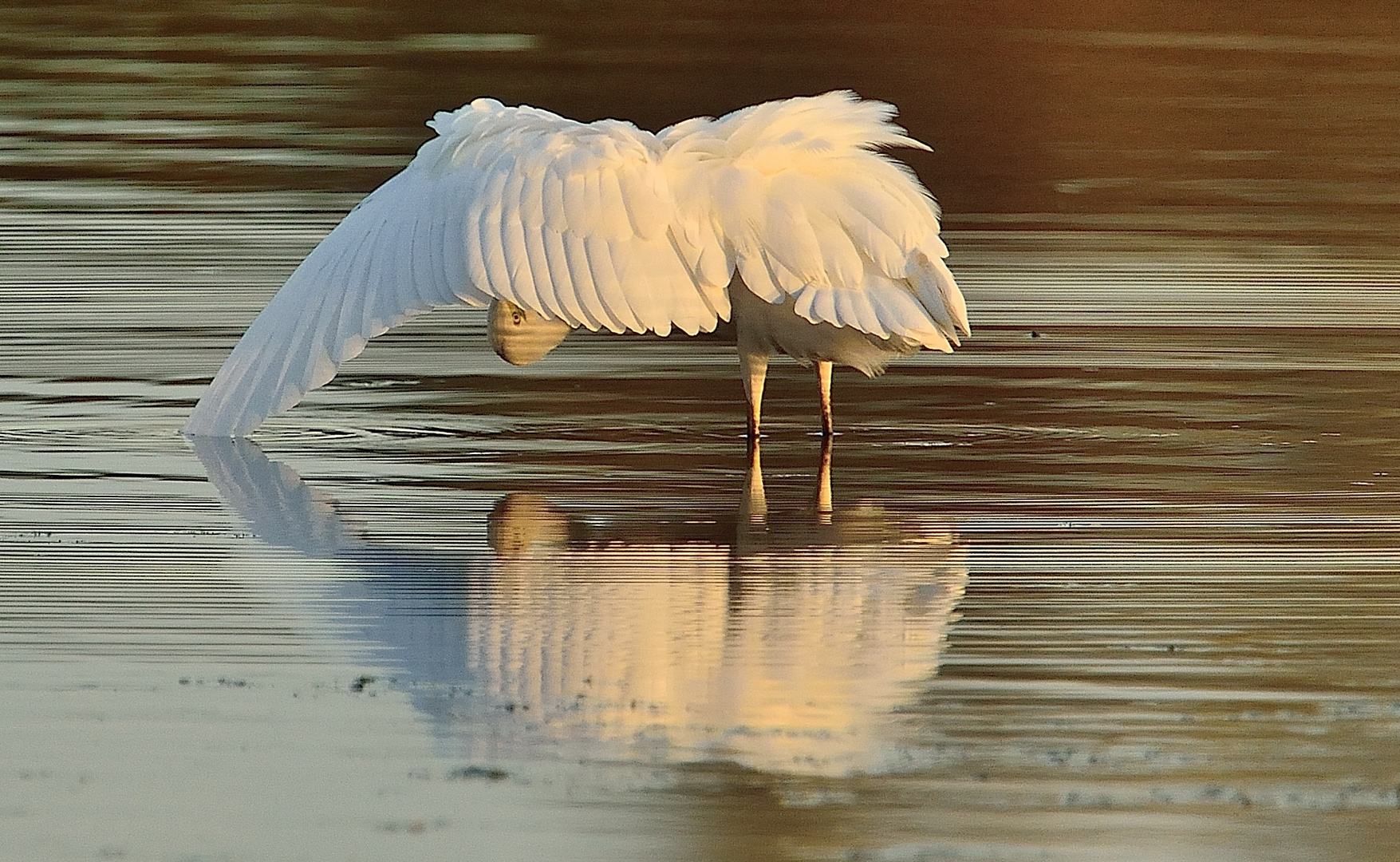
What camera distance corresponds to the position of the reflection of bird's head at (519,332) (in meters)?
10.8

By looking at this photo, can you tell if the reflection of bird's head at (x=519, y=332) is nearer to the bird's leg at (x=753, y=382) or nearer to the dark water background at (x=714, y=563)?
the dark water background at (x=714, y=563)

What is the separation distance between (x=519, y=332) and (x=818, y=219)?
1.42 m

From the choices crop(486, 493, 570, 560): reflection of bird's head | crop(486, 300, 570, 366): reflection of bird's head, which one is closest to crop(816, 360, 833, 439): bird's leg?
crop(486, 300, 570, 366): reflection of bird's head

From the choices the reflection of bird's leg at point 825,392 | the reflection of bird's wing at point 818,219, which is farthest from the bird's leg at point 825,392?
the reflection of bird's wing at point 818,219

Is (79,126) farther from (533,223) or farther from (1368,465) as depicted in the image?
(1368,465)

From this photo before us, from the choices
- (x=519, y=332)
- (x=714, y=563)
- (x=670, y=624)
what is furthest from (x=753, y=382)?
(x=670, y=624)

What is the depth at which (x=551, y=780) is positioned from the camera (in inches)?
238

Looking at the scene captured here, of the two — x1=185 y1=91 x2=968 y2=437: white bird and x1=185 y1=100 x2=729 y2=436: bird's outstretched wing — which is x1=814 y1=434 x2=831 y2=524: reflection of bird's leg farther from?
x1=185 y1=100 x2=729 y2=436: bird's outstretched wing

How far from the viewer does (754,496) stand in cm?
948

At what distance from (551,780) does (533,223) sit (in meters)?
4.18

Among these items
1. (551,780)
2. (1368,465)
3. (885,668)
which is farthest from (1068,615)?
(1368,465)

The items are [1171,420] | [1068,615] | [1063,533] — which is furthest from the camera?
[1171,420]

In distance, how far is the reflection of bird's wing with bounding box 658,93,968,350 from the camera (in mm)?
9859

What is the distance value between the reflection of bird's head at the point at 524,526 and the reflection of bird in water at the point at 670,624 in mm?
14
